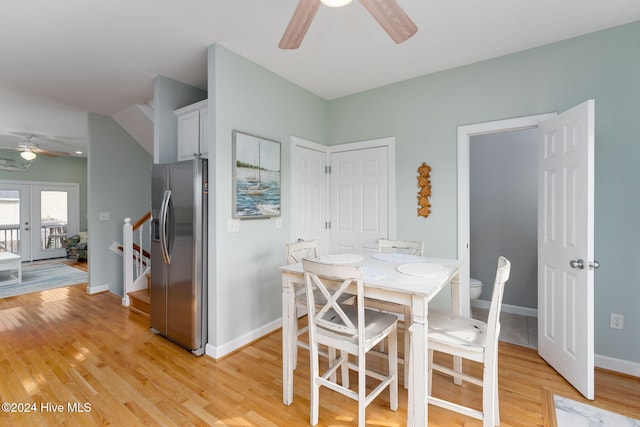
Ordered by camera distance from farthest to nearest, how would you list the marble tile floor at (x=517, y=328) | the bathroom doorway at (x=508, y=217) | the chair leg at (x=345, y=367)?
the bathroom doorway at (x=508, y=217) < the marble tile floor at (x=517, y=328) < the chair leg at (x=345, y=367)

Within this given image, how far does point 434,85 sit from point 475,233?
1.94m

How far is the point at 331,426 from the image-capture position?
1.72m

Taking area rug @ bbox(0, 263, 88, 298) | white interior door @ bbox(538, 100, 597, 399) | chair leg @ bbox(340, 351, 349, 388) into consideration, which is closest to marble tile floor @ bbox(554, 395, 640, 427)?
white interior door @ bbox(538, 100, 597, 399)

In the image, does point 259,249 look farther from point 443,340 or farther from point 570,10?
point 570,10

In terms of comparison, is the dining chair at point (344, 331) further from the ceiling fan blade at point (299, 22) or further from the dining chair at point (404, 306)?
the ceiling fan blade at point (299, 22)

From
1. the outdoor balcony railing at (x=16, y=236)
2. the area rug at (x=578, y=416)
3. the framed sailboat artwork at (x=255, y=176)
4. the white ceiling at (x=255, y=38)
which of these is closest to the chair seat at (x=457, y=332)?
the area rug at (x=578, y=416)

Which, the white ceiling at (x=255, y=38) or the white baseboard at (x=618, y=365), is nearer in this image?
the white ceiling at (x=255, y=38)

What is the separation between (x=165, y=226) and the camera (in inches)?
108

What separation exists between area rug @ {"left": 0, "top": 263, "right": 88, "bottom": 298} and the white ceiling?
9.58 ft

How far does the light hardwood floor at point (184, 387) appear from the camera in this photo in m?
1.80

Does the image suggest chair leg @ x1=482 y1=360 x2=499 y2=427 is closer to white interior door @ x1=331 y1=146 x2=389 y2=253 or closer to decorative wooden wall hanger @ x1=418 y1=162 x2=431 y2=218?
decorative wooden wall hanger @ x1=418 y1=162 x2=431 y2=218

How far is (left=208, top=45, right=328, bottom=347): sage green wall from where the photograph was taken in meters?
2.52

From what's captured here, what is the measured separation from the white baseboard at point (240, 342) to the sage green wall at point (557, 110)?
1.73 metres

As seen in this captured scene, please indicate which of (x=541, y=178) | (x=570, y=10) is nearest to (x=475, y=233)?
(x=541, y=178)
